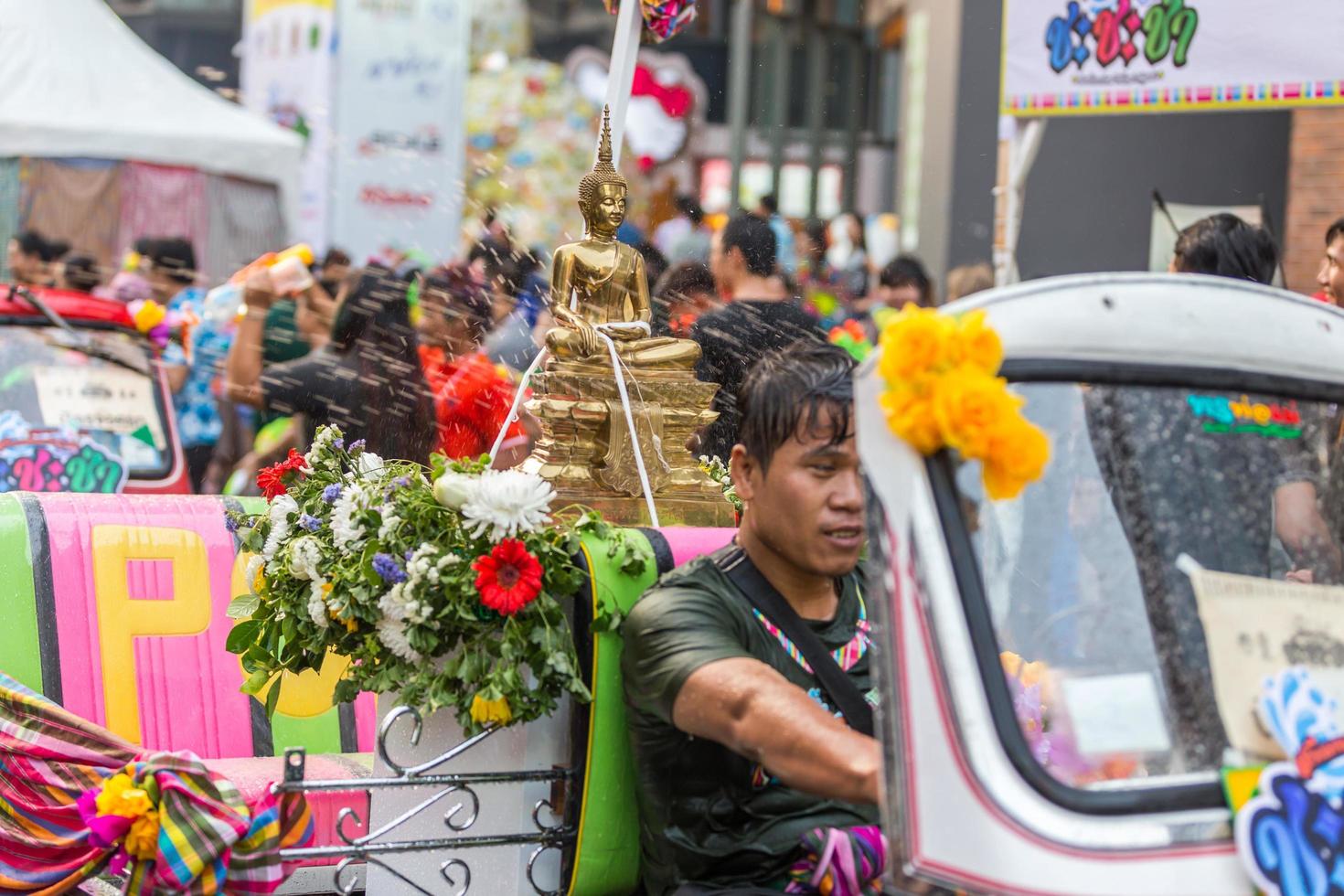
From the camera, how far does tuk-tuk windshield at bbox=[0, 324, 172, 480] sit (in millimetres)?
7914

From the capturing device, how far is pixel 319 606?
3684 mm

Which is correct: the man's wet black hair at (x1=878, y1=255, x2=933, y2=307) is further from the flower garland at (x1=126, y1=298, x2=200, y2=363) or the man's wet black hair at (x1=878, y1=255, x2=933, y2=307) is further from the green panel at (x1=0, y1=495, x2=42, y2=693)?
the green panel at (x1=0, y1=495, x2=42, y2=693)

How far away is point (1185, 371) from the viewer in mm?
2711

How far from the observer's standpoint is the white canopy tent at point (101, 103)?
16.2 m

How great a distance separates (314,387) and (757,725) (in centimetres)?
445

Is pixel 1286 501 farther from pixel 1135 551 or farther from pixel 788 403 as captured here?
pixel 788 403

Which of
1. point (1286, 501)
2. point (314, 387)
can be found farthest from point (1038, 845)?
point (314, 387)

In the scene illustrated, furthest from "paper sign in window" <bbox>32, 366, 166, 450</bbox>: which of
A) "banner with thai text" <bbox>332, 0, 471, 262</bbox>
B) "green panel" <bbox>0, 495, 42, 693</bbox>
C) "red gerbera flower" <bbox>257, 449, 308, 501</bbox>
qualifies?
"banner with thai text" <bbox>332, 0, 471, 262</bbox>

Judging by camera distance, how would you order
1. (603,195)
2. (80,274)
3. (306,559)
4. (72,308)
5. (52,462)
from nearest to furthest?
(306,559) < (603,195) < (52,462) < (72,308) < (80,274)

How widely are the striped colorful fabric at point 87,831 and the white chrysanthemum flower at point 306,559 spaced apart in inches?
20.4

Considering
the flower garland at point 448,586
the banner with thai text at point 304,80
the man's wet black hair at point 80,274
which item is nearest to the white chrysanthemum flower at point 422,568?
the flower garland at point 448,586

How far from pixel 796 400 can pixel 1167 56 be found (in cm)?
496

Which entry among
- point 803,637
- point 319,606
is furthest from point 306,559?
point 803,637

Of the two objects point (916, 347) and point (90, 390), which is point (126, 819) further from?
point (90, 390)
